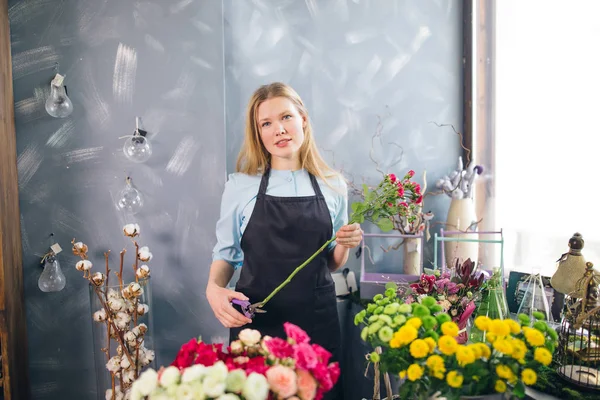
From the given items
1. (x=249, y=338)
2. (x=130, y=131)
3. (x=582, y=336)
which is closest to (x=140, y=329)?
(x=130, y=131)

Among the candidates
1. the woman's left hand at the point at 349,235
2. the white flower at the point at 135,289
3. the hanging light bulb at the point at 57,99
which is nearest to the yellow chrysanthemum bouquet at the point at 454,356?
the woman's left hand at the point at 349,235

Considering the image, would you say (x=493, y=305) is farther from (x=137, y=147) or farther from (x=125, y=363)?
(x=137, y=147)

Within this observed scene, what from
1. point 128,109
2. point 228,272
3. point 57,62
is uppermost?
point 57,62

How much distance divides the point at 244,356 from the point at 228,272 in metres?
0.97

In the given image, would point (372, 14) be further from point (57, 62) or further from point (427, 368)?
point (427, 368)

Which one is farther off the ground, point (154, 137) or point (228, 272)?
point (154, 137)

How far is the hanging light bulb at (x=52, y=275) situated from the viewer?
193cm

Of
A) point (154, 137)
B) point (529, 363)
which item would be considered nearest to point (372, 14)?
point (154, 137)

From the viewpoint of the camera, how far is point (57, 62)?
1975mm

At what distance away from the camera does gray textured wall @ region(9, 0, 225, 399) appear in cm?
198

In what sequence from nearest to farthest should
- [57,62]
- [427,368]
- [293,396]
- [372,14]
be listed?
[293,396] < [427,368] < [57,62] < [372,14]

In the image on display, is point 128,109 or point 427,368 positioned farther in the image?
point 128,109

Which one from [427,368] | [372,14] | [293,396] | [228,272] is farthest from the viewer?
[372,14]

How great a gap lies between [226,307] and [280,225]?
38 centimetres
